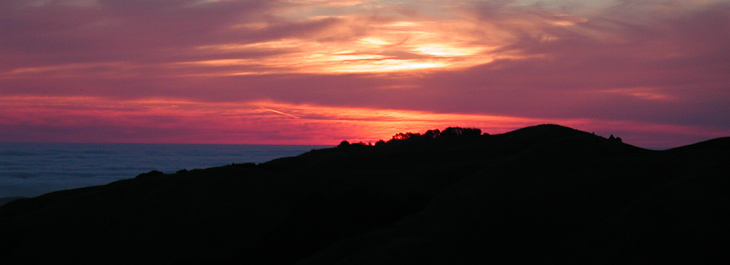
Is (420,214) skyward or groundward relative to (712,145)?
groundward

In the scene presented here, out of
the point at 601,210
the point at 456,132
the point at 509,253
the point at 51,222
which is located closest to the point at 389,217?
the point at 509,253

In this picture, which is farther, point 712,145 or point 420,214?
point 712,145

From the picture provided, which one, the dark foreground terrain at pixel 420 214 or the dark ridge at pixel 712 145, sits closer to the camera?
the dark foreground terrain at pixel 420 214

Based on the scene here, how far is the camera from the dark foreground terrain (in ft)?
75.1

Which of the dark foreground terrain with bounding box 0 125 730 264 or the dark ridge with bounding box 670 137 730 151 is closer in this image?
the dark foreground terrain with bounding box 0 125 730 264

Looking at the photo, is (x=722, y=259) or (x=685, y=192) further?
(x=685, y=192)

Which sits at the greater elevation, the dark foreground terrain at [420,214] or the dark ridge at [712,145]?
the dark ridge at [712,145]

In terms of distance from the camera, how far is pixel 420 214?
2761 cm

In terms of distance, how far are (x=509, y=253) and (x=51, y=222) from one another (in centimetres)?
2367

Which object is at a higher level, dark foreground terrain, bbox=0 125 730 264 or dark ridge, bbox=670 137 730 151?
dark ridge, bbox=670 137 730 151

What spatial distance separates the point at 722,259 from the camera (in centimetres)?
2009

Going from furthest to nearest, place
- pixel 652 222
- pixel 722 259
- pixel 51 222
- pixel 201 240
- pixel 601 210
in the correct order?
pixel 51 222, pixel 201 240, pixel 601 210, pixel 652 222, pixel 722 259

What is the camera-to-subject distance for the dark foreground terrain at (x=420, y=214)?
22.9 meters

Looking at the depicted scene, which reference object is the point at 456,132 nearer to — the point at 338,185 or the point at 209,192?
the point at 338,185
